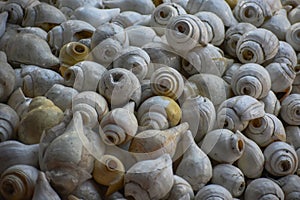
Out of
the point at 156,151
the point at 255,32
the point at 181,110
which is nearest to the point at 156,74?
the point at 181,110

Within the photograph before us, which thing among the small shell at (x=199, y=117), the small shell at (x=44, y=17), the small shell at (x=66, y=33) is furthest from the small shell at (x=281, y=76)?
the small shell at (x=44, y=17)

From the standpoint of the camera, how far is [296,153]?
1.21 meters

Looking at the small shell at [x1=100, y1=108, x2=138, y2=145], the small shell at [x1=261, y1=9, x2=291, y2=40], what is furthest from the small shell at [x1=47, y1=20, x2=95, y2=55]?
the small shell at [x1=261, y1=9, x2=291, y2=40]

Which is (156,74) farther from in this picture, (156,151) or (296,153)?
(296,153)

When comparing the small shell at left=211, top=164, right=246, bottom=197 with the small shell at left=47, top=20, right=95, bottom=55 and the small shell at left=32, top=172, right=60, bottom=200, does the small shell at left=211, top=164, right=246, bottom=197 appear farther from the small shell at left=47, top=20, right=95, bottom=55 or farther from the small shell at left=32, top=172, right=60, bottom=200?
the small shell at left=47, top=20, right=95, bottom=55

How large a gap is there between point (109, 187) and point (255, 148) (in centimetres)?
33

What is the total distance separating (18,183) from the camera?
3.17 ft

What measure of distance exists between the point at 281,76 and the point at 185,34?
0.25 m

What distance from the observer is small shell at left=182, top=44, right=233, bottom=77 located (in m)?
1.24

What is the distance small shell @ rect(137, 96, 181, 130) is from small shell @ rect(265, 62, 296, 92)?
0.29 m

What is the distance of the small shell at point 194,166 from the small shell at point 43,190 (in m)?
0.26

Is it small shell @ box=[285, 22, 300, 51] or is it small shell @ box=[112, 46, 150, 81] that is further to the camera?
small shell @ box=[285, 22, 300, 51]

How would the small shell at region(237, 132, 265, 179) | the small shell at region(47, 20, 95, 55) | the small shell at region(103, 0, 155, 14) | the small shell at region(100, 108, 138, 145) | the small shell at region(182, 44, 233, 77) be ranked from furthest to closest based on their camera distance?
the small shell at region(103, 0, 155, 14) < the small shell at region(47, 20, 95, 55) < the small shell at region(182, 44, 233, 77) < the small shell at region(237, 132, 265, 179) < the small shell at region(100, 108, 138, 145)

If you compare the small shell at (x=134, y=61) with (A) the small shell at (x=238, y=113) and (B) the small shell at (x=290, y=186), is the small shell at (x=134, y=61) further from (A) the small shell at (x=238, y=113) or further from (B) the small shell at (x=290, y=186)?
(B) the small shell at (x=290, y=186)
